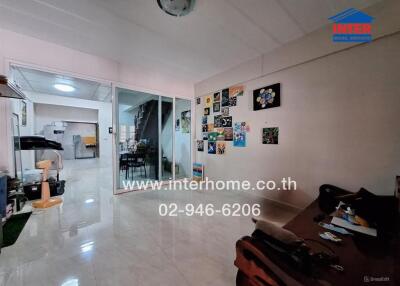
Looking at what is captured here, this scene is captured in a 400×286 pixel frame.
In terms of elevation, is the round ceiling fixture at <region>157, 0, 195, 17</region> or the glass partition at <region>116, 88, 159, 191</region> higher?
the round ceiling fixture at <region>157, 0, 195, 17</region>

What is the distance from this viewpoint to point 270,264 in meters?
0.86

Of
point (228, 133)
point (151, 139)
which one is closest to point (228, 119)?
point (228, 133)

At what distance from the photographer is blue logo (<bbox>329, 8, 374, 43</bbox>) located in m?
2.12

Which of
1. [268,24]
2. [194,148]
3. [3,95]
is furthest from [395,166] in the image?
[3,95]

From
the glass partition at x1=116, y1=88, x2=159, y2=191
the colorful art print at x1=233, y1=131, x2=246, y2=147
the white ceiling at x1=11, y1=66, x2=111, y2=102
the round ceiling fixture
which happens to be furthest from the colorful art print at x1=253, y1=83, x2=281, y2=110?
the white ceiling at x1=11, y1=66, x2=111, y2=102

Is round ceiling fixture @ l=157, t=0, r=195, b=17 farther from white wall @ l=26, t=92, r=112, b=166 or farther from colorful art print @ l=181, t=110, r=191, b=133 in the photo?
white wall @ l=26, t=92, r=112, b=166

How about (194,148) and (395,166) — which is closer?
(395,166)

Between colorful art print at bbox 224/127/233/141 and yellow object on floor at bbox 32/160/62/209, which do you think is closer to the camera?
yellow object on floor at bbox 32/160/62/209

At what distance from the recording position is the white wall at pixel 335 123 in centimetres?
203

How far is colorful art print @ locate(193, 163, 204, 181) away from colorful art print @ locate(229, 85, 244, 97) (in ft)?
6.77

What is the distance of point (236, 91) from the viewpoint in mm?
→ 3785

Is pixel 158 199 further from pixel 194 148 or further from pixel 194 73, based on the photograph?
pixel 194 73

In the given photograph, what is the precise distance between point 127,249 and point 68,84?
5869mm

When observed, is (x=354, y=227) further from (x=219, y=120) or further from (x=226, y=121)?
(x=219, y=120)
